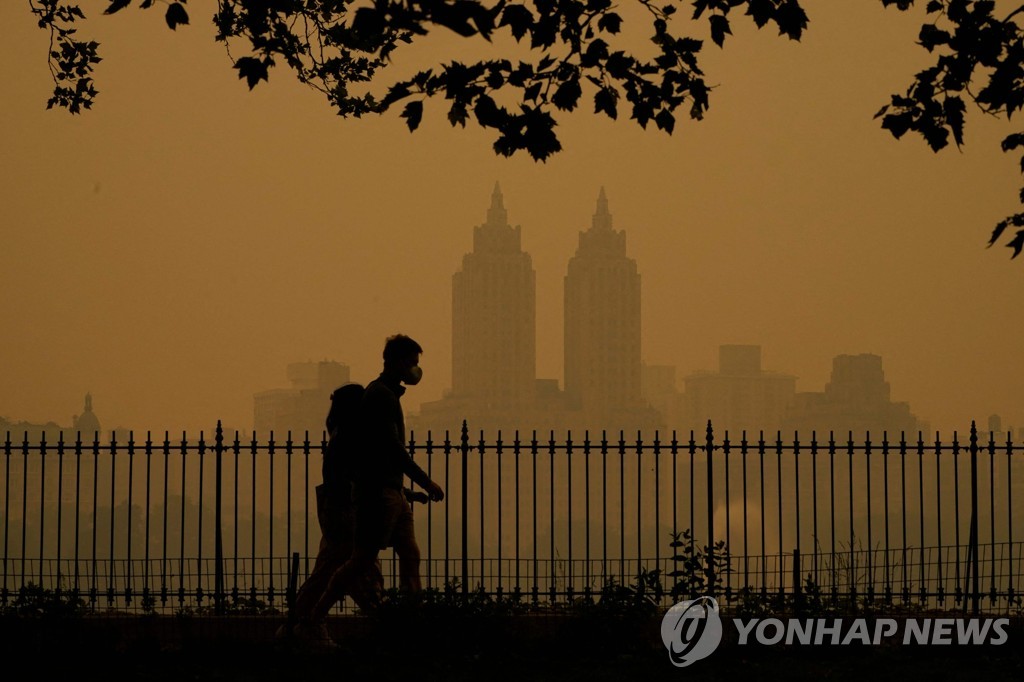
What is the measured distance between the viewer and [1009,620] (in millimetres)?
11492

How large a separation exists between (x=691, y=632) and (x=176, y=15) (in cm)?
529

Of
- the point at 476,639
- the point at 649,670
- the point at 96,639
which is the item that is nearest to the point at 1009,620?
the point at 649,670

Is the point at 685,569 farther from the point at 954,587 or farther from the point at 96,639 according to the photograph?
the point at 96,639

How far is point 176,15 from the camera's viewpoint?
35.2 feet

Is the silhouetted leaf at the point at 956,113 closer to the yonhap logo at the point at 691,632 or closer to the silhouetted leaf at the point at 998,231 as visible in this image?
the silhouetted leaf at the point at 998,231

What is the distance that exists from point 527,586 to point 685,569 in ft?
5.01

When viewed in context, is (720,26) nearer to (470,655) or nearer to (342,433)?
(342,433)

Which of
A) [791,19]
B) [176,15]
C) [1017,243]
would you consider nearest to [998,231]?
[1017,243]

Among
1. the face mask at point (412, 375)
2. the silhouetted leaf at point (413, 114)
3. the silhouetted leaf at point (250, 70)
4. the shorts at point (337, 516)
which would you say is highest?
the silhouetted leaf at point (250, 70)

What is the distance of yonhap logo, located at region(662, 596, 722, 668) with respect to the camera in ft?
34.2

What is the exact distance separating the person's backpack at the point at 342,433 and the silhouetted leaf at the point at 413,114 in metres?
2.10

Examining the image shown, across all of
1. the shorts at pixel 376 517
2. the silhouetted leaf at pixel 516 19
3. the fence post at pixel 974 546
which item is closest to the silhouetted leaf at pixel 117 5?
the silhouetted leaf at pixel 516 19

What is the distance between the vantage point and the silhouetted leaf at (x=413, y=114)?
29.8 feet

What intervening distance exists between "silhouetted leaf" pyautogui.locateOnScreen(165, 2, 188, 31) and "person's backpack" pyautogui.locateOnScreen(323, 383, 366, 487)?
263 cm
